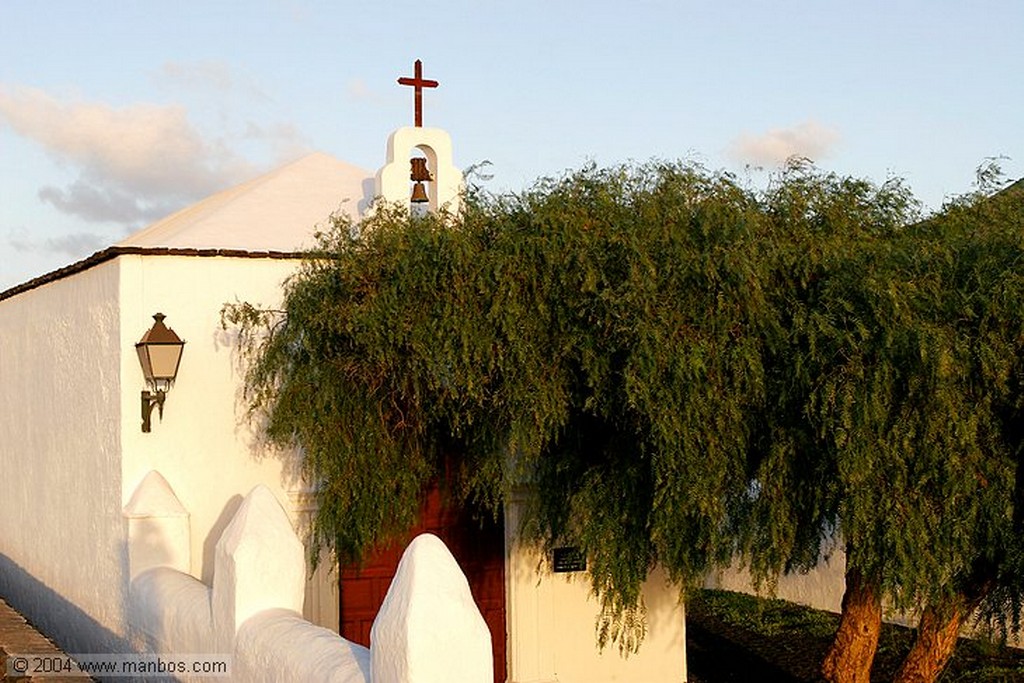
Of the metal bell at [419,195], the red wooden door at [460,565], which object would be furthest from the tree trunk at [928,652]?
the metal bell at [419,195]

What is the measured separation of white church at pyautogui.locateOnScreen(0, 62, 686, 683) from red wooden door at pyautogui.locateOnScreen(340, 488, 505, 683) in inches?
0.6

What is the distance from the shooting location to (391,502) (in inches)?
328

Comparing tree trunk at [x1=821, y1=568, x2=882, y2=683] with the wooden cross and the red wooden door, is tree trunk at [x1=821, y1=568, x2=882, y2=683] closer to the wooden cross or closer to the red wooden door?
the red wooden door

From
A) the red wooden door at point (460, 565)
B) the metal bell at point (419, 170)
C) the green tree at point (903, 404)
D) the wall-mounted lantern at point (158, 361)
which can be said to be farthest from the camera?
the metal bell at point (419, 170)

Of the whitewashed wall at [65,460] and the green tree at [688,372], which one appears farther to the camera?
the whitewashed wall at [65,460]

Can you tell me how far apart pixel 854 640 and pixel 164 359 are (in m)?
5.37

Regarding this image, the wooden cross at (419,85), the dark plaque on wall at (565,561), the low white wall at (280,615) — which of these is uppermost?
the wooden cross at (419,85)

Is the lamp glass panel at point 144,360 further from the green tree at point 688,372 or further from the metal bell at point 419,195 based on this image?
the metal bell at point 419,195

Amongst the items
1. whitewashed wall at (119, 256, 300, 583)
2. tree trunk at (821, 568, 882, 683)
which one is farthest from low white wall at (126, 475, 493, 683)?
tree trunk at (821, 568, 882, 683)

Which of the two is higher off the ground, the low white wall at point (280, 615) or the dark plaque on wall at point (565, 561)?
the low white wall at point (280, 615)

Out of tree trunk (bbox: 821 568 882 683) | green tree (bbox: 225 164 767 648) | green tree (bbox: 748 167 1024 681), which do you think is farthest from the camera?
tree trunk (bbox: 821 568 882 683)

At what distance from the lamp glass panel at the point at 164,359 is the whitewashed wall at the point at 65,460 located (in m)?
0.34

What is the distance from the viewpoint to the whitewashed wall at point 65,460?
28.9ft

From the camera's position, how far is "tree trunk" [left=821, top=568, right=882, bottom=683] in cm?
852
